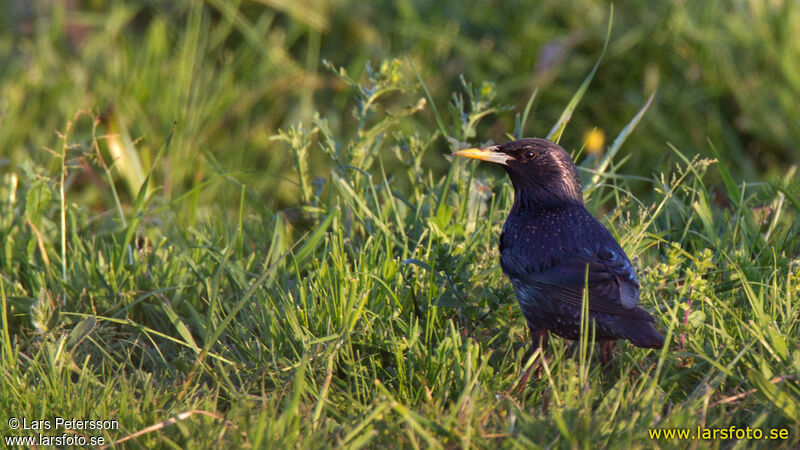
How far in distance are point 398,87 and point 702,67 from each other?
274 centimetres

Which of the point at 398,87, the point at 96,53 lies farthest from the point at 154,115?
the point at 398,87

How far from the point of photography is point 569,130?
5.88 meters

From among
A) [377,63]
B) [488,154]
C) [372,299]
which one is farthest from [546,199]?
[377,63]

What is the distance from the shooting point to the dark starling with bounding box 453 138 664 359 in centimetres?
279

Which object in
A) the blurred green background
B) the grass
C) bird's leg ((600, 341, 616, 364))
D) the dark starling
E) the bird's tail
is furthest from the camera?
the blurred green background

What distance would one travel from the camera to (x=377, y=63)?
6.21 metres

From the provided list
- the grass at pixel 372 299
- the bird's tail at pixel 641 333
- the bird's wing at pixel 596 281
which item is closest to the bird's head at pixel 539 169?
the grass at pixel 372 299

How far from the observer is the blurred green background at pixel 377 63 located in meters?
5.56

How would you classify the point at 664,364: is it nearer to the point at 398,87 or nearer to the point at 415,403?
the point at 415,403

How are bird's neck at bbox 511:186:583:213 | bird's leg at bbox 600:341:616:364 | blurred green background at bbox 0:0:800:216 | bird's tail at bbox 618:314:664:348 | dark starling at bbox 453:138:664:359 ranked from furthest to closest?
blurred green background at bbox 0:0:800:216
bird's neck at bbox 511:186:583:213
bird's leg at bbox 600:341:616:364
dark starling at bbox 453:138:664:359
bird's tail at bbox 618:314:664:348

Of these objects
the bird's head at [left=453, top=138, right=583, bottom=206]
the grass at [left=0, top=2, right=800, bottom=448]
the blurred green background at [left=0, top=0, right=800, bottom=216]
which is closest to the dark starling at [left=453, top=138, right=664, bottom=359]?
the bird's head at [left=453, top=138, right=583, bottom=206]

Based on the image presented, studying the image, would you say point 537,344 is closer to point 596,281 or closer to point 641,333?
point 596,281

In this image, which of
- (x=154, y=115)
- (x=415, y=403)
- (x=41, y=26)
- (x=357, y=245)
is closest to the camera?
(x=415, y=403)

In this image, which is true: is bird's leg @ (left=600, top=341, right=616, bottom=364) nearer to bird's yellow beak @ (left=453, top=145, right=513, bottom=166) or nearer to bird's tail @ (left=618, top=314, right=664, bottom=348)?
bird's tail @ (left=618, top=314, right=664, bottom=348)
